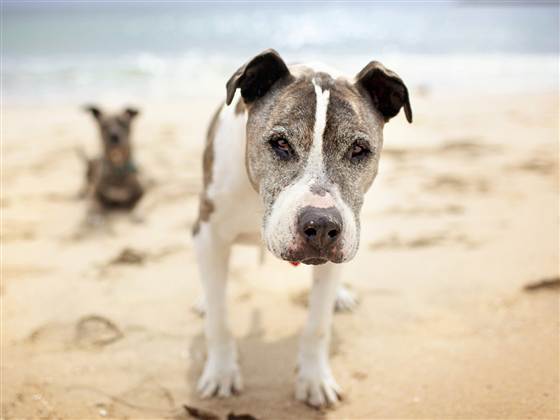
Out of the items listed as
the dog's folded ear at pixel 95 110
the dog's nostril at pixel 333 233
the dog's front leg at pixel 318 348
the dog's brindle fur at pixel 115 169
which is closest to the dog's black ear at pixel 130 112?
the dog's brindle fur at pixel 115 169

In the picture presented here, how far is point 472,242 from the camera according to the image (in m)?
4.63

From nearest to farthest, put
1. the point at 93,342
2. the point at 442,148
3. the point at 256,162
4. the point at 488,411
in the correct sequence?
the point at 256,162
the point at 488,411
the point at 93,342
the point at 442,148

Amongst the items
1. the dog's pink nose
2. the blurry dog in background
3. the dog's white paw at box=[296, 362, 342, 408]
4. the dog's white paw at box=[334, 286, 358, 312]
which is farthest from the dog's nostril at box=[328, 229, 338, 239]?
the blurry dog in background

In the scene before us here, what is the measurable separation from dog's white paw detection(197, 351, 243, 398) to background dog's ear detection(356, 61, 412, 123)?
1618 mm

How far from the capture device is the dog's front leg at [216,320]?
9.77ft

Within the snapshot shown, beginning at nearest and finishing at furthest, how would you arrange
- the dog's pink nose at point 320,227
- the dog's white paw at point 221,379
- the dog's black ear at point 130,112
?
the dog's pink nose at point 320,227, the dog's white paw at point 221,379, the dog's black ear at point 130,112

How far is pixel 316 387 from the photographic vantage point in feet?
9.71

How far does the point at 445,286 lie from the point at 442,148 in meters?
3.64

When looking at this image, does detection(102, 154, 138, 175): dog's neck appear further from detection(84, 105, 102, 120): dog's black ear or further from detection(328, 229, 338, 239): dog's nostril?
detection(328, 229, 338, 239): dog's nostril

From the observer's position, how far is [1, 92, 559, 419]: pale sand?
2945 mm

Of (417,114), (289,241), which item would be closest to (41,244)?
(289,241)

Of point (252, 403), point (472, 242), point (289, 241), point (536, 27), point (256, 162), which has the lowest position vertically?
point (252, 403)

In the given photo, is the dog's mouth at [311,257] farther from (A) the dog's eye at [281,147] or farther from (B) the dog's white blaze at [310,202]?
(A) the dog's eye at [281,147]

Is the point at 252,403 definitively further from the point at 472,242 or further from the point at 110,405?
the point at 472,242
